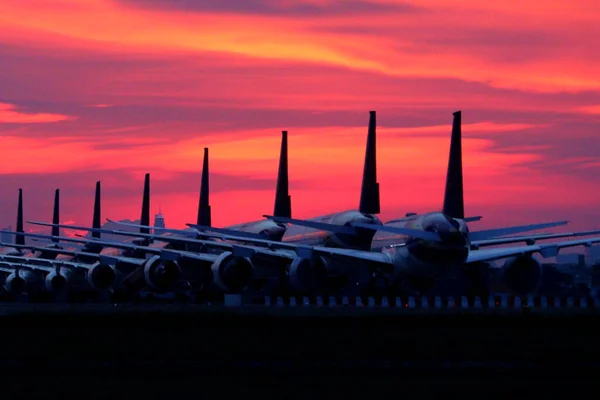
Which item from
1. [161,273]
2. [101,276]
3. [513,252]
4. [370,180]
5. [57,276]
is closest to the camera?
[513,252]

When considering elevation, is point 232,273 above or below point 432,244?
below

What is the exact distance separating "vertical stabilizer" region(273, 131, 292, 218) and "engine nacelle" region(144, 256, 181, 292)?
19.6 meters

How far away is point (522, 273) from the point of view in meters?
75.0

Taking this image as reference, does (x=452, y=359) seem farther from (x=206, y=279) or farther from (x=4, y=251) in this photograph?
(x=4, y=251)

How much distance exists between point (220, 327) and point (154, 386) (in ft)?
67.2

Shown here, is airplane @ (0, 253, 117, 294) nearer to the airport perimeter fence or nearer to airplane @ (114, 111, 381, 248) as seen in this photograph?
airplane @ (114, 111, 381, 248)

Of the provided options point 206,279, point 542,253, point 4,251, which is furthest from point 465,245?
point 4,251

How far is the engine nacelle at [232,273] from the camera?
Result: 270 feet

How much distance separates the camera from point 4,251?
192000 mm

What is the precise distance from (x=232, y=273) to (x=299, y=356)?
49252mm

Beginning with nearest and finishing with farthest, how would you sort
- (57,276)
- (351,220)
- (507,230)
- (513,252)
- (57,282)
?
(507,230) → (513,252) → (351,220) → (57,282) → (57,276)

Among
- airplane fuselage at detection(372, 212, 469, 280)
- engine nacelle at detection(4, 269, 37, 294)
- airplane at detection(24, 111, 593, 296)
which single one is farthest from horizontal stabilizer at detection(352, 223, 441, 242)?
engine nacelle at detection(4, 269, 37, 294)

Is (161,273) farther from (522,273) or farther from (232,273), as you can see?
(522,273)

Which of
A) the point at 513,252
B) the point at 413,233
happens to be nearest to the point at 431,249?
the point at 413,233
